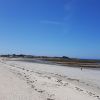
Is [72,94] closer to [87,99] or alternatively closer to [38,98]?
[87,99]

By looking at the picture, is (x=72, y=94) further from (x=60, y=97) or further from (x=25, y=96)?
Answer: (x=25, y=96)

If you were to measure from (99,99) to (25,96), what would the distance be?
3762 millimetres

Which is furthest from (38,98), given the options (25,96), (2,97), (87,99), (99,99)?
(99,99)

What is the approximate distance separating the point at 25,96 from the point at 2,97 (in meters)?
1.16

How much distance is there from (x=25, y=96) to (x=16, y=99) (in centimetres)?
88

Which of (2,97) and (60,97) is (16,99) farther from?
(60,97)

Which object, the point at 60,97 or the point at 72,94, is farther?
the point at 72,94

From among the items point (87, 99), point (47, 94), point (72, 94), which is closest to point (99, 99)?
point (87, 99)

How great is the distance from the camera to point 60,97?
11.6m

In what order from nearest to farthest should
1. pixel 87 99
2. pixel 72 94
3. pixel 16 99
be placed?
pixel 16 99 → pixel 87 99 → pixel 72 94

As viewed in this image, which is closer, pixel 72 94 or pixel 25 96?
pixel 25 96

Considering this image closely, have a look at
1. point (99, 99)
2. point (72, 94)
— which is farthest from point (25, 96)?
point (99, 99)

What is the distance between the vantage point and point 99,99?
11.7 metres

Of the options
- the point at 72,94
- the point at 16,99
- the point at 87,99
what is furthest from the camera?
the point at 72,94
